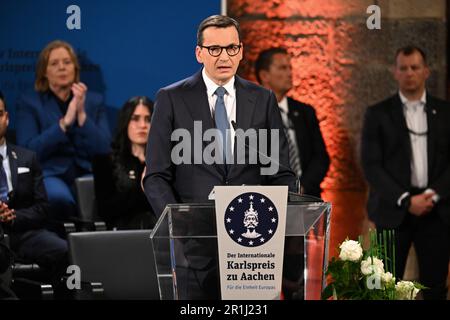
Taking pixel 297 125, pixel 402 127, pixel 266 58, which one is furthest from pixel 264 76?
pixel 402 127

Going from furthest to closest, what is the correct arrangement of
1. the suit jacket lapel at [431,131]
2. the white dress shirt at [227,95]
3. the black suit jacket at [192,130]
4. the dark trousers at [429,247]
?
the suit jacket lapel at [431,131], the dark trousers at [429,247], the white dress shirt at [227,95], the black suit jacket at [192,130]

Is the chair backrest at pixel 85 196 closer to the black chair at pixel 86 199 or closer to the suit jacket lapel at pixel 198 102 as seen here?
the black chair at pixel 86 199

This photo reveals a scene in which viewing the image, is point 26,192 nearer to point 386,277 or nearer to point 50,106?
point 50,106

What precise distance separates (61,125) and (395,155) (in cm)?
213

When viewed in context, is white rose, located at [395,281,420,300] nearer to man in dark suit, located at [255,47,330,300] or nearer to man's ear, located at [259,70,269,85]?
man in dark suit, located at [255,47,330,300]

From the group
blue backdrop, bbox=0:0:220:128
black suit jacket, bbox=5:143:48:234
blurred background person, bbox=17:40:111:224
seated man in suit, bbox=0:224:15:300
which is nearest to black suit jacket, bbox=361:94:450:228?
blue backdrop, bbox=0:0:220:128

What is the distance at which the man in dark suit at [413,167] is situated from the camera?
6793mm

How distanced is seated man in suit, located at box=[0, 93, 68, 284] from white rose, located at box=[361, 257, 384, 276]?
3028 millimetres

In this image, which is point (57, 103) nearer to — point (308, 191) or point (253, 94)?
point (308, 191)

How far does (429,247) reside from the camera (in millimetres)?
6840

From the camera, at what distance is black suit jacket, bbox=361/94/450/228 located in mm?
6816

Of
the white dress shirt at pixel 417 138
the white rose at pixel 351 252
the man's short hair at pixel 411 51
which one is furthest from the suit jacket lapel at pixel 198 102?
the man's short hair at pixel 411 51

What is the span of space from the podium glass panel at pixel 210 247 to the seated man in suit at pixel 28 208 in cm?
268
